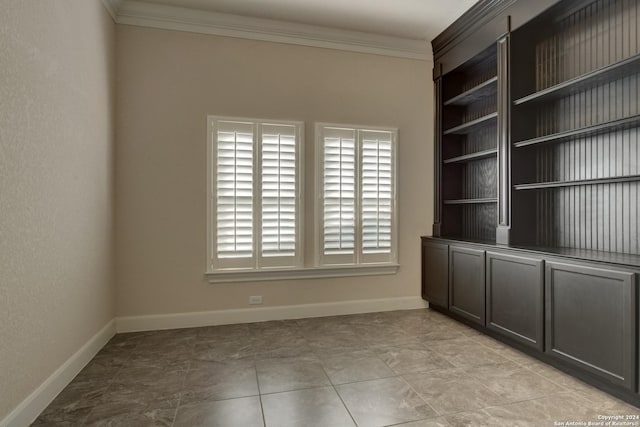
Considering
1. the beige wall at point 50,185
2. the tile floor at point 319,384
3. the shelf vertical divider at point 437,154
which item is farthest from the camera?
the shelf vertical divider at point 437,154

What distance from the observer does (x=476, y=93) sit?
374 centimetres

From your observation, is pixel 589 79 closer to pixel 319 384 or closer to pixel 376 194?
pixel 376 194

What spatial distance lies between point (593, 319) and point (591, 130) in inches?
52.7

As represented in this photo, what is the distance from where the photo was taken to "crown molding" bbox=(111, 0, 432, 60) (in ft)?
10.9

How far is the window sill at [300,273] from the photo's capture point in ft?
11.6

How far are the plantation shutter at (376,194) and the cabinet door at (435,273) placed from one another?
472 mm

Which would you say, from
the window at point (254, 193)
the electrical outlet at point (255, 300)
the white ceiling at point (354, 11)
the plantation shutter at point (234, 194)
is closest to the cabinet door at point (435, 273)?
the window at point (254, 193)

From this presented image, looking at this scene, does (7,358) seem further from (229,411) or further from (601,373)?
(601,373)

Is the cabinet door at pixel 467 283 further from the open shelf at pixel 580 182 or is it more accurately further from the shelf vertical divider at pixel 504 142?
the open shelf at pixel 580 182

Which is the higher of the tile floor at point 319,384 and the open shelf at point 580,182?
the open shelf at point 580,182

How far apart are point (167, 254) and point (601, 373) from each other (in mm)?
3586

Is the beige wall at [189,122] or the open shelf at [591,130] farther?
the beige wall at [189,122]

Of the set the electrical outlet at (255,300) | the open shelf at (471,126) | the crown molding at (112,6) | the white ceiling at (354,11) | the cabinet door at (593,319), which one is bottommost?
the electrical outlet at (255,300)

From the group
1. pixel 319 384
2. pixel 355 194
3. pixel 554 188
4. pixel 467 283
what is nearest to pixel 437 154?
pixel 355 194
